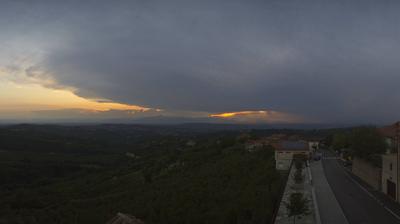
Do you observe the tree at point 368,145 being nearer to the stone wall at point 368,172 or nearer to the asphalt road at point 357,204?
the stone wall at point 368,172

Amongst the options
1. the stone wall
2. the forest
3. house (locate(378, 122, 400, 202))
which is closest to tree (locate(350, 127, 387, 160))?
the stone wall

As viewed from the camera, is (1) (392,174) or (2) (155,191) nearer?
(1) (392,174)

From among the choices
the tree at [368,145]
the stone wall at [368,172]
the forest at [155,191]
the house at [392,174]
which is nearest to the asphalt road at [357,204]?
the stone wall at [368,172]

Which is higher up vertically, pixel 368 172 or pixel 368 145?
pixel 368 145

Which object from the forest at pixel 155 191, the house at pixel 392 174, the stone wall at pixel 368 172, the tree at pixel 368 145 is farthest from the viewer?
the tree at pixel 368 145

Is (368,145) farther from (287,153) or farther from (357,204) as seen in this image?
(357,204)

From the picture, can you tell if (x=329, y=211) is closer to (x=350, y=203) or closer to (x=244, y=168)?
(x=350, y=203)

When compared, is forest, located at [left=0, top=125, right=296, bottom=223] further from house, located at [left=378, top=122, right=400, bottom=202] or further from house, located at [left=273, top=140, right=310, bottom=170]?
house, located at [left=378, top=122, right=400, bottom=202]

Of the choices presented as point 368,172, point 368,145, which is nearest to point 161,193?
point 368,172
